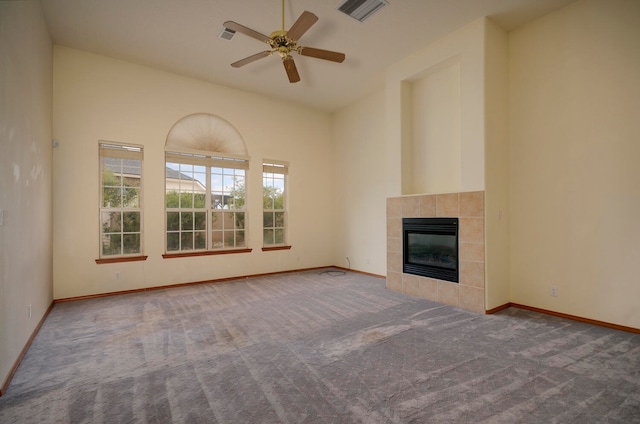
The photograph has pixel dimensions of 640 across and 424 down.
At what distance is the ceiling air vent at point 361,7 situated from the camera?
339 cm

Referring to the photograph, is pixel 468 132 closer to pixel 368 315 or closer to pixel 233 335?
pixel 368 315

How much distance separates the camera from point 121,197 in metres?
4.80

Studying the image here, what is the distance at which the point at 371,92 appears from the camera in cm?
601

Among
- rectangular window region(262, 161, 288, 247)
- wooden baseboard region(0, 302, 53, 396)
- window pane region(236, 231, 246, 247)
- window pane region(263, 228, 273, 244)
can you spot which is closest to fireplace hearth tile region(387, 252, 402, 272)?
rectangular window region(262, 161, 288, 247)

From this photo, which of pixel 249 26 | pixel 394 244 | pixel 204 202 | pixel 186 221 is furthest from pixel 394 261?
pixel 249 26

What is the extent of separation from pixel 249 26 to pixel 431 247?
3.88m

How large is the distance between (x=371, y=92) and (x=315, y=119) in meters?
1.50

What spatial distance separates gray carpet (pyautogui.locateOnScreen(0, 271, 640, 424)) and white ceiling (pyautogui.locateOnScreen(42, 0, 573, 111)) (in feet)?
12.0

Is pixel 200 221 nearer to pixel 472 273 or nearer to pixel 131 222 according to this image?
pixel 131 222

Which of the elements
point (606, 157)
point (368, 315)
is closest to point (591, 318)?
point (606, 157)

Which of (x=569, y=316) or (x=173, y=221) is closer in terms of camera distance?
(x=569, y=316)

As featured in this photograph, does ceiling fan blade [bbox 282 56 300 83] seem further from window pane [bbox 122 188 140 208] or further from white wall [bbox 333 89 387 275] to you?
window pane [bbox 122 188 140 208]

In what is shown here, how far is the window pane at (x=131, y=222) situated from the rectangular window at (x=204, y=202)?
0.45m

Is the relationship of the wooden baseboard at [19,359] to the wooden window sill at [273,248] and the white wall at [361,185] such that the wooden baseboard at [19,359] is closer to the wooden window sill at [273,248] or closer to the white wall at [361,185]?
the wooden window sill at [273,248]
